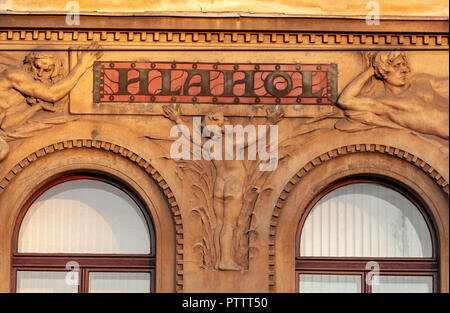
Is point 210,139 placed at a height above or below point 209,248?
above

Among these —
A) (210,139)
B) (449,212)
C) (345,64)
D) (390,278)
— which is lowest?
(390,278)

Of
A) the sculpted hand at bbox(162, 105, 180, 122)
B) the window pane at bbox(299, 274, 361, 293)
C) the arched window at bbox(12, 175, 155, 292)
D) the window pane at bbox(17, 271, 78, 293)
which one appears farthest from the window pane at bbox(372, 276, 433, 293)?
the window pane at bbox(17, 271, 78, 293)

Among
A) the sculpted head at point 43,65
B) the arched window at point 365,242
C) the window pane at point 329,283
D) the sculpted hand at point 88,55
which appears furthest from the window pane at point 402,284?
the sculpted head at point 43,65

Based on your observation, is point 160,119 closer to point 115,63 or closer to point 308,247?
point 115,63

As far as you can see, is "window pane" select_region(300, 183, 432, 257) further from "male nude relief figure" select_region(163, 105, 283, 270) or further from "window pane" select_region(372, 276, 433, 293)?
"male nude relief figure" select_region(163, 105, 283, 270)

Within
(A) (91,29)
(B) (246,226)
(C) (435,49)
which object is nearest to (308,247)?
(B) (246,226)

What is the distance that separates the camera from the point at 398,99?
9.88m

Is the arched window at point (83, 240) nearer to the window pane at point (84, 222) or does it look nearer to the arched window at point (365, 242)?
the window pane at point (84, 222)

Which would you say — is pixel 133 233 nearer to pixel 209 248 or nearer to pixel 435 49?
pixel 209 248

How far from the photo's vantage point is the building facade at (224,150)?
980cm

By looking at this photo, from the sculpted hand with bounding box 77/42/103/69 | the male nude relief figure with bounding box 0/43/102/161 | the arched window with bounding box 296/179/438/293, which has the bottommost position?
the arched window with bounding box 296/179/438/293

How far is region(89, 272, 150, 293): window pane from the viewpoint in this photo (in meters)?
9.94

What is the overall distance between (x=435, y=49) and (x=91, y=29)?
3.58 meters

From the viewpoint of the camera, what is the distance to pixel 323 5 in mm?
9961
